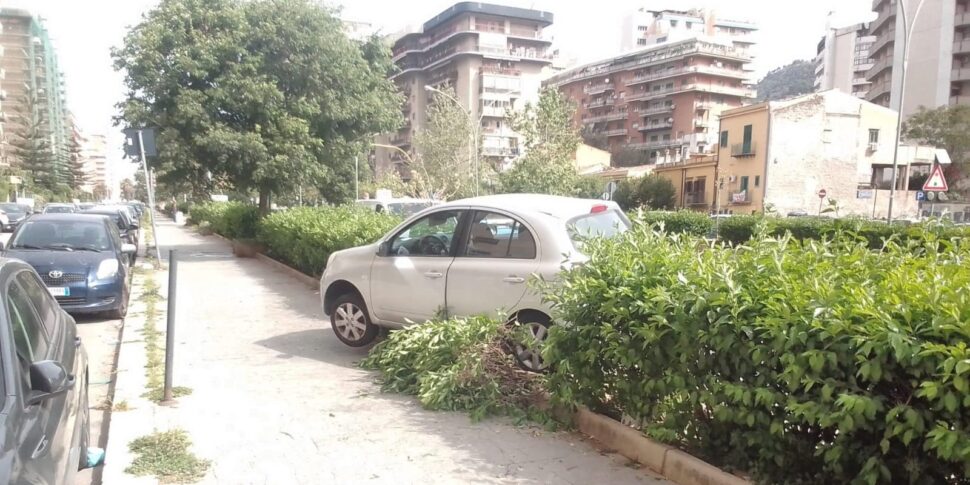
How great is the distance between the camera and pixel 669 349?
3.66m

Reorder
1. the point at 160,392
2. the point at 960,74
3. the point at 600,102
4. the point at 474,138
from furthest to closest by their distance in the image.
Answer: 1. the point at 600,102
2. the point at 960,74
3. the point at 474,138
4. the point at 160,392

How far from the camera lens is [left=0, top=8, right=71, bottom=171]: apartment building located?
95.4 m

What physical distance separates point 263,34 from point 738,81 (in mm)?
86418

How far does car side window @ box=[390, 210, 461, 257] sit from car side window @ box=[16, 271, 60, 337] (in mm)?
3162

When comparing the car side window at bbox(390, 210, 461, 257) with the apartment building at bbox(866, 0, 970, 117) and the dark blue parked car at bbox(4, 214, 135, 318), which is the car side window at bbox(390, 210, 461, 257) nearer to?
the dark blue parked car at bbox(4, 214, 135, 318)

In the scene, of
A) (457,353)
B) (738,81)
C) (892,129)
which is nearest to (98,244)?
(457,353)

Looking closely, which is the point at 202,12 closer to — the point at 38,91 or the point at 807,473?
the point at 807,473

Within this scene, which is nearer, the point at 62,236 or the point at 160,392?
the point at 160,392

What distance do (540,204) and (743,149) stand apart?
45.2 metres

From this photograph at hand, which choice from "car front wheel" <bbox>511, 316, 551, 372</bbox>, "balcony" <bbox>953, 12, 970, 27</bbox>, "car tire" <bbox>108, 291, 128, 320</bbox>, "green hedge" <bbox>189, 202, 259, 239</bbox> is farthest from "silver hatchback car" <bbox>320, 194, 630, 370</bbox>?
"balcony" <bbox>953, 12, 970, 27</bbox>

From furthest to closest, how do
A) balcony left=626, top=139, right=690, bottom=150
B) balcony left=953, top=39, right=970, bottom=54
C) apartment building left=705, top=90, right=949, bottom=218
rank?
balcony left=626, top=139, right=690, bottom=150 < balcony left=953, top=39, right=970, bottom=54 < apartment building left=705, top=90, right=949, bottom=218

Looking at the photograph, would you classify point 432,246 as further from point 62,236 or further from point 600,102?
point 600,102

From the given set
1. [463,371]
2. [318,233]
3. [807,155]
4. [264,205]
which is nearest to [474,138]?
[264,205]

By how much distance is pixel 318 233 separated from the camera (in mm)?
11211
